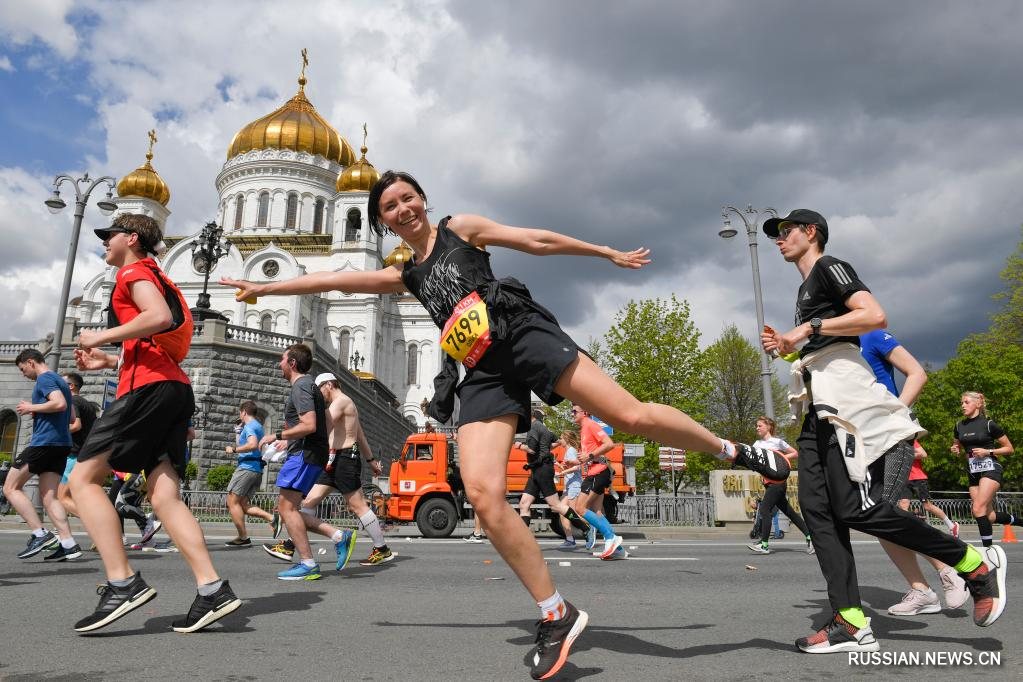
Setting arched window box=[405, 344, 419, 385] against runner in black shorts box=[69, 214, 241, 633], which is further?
arched window box=[405, 344, 419, 385]

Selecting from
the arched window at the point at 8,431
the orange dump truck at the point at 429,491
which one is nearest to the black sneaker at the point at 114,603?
the orange dump truck at the point at 429,491

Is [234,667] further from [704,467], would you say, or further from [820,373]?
[704,467]

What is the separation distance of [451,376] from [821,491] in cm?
176

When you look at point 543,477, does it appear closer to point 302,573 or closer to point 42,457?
point 302,573

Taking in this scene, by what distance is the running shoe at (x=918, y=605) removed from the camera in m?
3.93

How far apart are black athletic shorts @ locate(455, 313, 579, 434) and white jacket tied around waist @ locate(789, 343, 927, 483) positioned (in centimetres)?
120

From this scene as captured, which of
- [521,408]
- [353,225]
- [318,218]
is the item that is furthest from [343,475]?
[318,218]

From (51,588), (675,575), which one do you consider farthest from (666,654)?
(51,588)

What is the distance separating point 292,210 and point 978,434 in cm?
6175

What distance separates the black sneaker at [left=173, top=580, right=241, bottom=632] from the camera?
11.0ft

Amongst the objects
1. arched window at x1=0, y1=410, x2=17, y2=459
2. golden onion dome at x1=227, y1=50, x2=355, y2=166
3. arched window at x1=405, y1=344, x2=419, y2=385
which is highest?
golden onion dome at x1=227, y1=50, x2=355, y2=166

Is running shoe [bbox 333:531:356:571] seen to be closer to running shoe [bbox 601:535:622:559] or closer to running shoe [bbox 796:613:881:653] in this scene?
running shoe [bbox 601:535:622:559]

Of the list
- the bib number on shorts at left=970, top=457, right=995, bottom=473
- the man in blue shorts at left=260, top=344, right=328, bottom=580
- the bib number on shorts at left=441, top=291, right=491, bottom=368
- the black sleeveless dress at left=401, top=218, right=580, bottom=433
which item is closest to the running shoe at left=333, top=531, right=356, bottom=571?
the man in blue shorts at left=260, top=344, right=328, bottom=580

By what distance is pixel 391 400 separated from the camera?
161 feet
